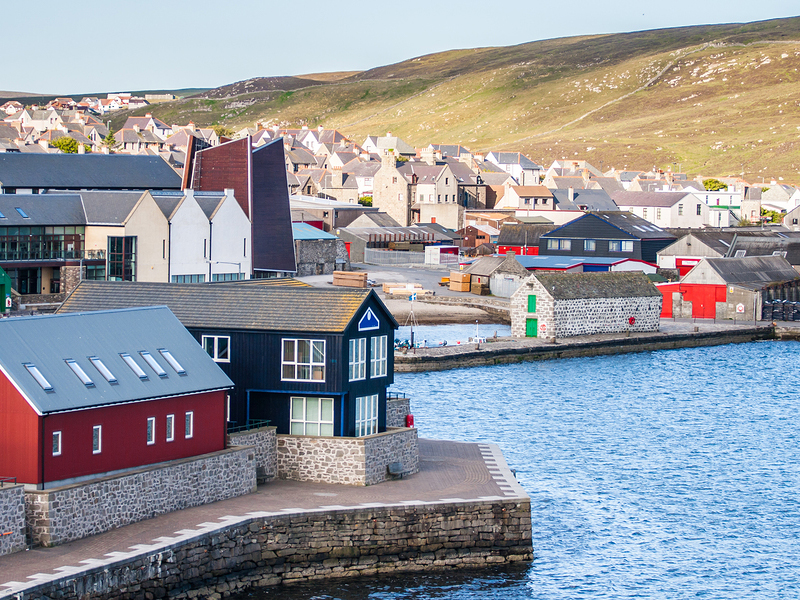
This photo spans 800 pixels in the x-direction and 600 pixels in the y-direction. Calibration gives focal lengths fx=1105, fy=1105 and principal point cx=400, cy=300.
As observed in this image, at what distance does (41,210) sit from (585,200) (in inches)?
3765

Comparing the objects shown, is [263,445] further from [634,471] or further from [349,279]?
[349,279]

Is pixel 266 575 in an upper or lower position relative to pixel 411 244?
lower

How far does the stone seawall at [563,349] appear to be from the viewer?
6166 centimetres

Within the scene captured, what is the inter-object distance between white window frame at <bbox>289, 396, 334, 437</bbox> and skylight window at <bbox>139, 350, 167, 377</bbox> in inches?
172

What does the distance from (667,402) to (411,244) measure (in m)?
61.1

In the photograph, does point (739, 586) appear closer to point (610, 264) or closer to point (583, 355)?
point (583, 355)

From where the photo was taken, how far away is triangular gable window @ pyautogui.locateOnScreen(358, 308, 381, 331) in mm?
30706

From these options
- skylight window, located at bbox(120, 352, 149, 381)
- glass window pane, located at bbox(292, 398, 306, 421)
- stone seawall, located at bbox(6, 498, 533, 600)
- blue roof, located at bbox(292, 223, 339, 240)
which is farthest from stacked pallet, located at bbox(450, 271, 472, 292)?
skylight window, located at bbox(120, 352, 149, 381)

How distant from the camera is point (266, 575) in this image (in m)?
26.0

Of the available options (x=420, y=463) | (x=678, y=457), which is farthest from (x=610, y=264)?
(x=420, y=463)

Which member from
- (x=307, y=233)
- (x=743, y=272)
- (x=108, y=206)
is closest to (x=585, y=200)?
(x=307, y=233)

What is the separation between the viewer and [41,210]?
62.4 meters

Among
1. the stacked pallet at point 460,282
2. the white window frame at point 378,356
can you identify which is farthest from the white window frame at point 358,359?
the stacked pallet at point 460,282

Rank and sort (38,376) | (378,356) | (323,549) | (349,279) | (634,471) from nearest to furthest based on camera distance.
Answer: (38,376) < (323,549) < (378,356) < (634,471) < (349,279)
